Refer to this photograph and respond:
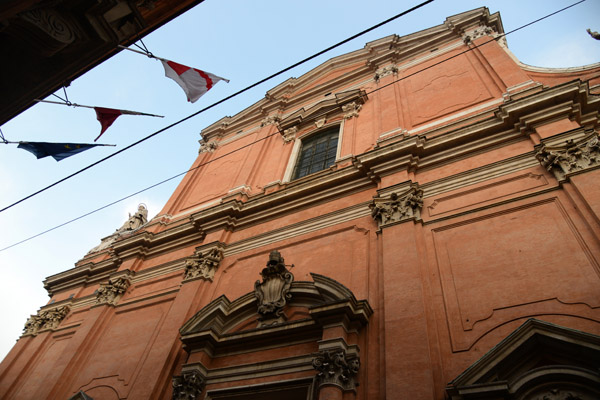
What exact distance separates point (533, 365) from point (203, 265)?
23.5 ft

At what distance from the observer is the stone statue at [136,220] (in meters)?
15.6

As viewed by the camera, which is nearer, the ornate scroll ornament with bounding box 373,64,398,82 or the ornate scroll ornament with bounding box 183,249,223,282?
the ornate scroll ornament with bounding box 183,249,223,282

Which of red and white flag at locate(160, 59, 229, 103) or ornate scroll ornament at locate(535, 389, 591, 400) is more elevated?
red and white flag at locate(160, 59, 229, 103)

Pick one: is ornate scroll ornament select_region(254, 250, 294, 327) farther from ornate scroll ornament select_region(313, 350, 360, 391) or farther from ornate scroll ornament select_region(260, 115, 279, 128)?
ornate scroll ornament select_region(260, 115, 279, 128)

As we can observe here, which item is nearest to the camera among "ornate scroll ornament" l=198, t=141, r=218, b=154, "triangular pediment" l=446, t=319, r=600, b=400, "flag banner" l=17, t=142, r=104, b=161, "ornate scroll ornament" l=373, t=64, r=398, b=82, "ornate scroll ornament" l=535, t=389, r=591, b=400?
"ornate scroll ornament" l=535, t=389, r=591, b=400

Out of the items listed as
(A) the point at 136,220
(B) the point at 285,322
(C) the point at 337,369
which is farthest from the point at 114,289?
(C) the point at 337,369

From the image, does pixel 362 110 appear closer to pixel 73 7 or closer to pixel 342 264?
pixel 342 264

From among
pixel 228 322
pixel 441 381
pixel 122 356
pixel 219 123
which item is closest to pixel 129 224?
pixel 219 123

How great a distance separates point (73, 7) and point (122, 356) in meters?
7.20

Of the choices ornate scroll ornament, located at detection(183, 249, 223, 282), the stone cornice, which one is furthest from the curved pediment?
the stone cornice

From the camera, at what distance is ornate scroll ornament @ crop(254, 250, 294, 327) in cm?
762

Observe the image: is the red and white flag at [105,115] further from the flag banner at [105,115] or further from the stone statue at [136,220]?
the stone statue at [136,220]

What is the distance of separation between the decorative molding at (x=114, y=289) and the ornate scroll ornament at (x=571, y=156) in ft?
34.6

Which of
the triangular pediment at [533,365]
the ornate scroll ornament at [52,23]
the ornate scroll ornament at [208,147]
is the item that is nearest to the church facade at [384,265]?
the triangular pediment at [533,365]
